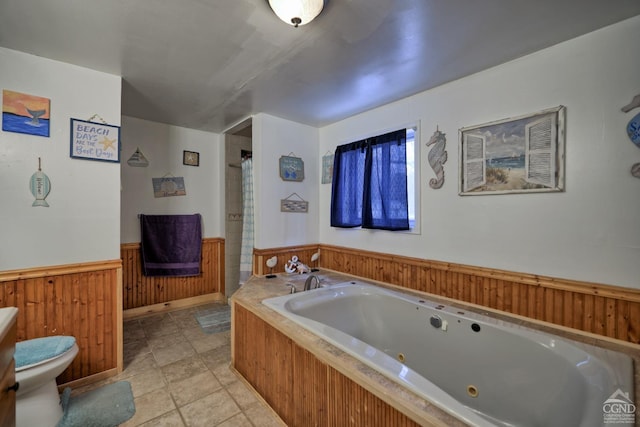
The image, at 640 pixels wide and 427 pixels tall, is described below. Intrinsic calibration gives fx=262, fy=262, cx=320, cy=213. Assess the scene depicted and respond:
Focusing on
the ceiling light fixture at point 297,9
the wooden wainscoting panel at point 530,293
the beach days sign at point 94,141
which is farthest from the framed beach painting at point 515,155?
the beach days sign at point 94,141

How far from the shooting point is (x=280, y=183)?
115 inches

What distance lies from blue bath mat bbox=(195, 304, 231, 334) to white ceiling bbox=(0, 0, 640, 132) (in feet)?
7.64

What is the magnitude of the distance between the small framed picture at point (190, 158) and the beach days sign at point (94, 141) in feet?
4.28

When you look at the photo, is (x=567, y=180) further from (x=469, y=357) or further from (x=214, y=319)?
(x=214, y=319)

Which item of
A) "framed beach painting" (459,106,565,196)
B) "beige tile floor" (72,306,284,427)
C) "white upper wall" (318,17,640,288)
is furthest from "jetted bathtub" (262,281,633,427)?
"framed beach painting" (459,106,565,196)

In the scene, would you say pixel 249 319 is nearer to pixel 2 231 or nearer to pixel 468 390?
pixel 468 390

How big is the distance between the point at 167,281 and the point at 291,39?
303cm

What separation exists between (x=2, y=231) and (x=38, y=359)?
2.82 ft

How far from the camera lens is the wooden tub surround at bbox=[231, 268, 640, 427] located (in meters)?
1.01

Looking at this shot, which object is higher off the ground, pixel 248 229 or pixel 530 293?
pixel 248 229

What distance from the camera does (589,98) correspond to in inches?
59.1

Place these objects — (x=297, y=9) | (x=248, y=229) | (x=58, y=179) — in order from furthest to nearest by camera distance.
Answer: (x=248, y=229) < (x=58, y=179) < (x=297, y=9)

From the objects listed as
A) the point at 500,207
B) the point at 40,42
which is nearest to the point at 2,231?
the point at 40,42

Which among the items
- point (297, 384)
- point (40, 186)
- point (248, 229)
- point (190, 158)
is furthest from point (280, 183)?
point (297, 384)
